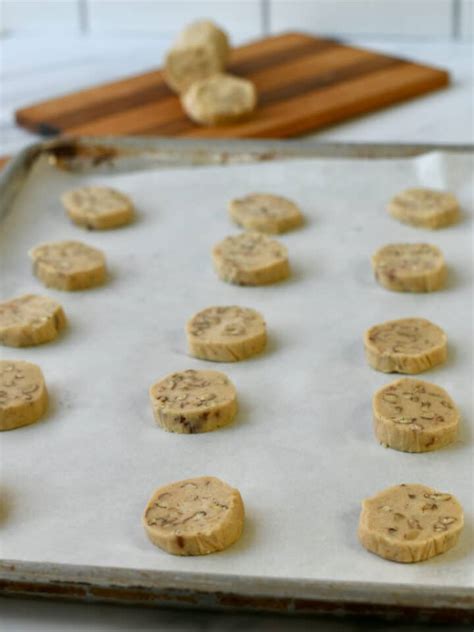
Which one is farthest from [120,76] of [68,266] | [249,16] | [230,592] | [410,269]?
[230,592]

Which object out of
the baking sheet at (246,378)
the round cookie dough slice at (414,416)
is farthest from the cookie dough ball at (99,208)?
the round cookie dough slice at (414,416)

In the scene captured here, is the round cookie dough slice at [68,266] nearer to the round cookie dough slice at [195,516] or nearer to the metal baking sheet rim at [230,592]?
the round cookie dough slice at [195,516]

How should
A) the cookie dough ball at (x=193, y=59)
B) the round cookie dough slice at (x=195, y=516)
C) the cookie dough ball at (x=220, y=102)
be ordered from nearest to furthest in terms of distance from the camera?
1. the round cookie dough slice at (x=195, y=516)
2. the cookie dough ball at (x=220, y=102)
3. the cookie dough ball at (x=193, y=59)

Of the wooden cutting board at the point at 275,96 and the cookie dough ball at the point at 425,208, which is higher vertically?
the wooden cutting board at the point at 275,96

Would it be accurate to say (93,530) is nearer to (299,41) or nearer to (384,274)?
(384,274)

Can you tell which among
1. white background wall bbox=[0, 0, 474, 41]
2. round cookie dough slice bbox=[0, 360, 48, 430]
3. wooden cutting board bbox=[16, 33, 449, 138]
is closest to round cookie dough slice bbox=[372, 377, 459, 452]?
round cookie dough slice bbox=[0, 360, 48, 430]
